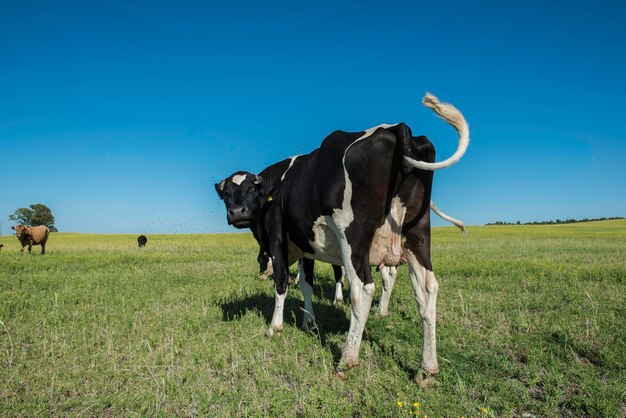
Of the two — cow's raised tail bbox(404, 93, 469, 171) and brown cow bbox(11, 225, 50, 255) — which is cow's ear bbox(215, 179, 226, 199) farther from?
brown cow bbox(11, 225, 50, 255)

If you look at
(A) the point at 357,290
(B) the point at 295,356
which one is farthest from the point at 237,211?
(A) the point at 357,290

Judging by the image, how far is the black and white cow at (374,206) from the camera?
4926mm

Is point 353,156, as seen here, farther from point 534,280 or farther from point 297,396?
point 534,280

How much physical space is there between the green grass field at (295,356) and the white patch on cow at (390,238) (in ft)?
4.13

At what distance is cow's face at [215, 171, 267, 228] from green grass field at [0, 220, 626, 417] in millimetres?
1778

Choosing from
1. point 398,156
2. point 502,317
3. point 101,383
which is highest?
point 398,156

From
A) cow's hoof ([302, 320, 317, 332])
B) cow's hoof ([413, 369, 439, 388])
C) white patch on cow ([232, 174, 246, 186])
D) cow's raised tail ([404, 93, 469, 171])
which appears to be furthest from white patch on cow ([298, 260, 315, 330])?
cow's raised tail ([404, 93, 469, 171])

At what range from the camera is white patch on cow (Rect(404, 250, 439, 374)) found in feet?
15.9

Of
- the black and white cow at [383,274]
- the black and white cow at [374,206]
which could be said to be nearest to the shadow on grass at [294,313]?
the black and white cow at [383,274]

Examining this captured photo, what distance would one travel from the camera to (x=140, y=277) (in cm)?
1267

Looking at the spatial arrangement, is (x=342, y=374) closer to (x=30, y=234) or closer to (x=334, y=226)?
(x=334, y=226)

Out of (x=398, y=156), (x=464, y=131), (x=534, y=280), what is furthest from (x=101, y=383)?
(x=534, y=280)

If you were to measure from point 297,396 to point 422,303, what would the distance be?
1817 mm

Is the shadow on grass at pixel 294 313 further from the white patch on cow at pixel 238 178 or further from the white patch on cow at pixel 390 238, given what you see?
the white patch on cow at pixel 238 178
